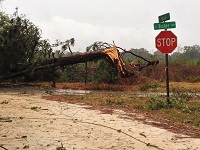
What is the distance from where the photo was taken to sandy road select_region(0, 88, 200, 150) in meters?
5.94

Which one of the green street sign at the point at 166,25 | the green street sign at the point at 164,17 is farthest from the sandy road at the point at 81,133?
the green street sign at the point at 164,17

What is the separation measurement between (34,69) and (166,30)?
11.2 metres

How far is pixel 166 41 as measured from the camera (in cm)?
1074

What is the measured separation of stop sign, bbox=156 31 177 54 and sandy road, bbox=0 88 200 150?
9.49 ft

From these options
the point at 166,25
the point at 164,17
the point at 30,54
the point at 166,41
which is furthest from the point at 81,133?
the point at 30,54

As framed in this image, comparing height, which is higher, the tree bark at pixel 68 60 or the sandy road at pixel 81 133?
the tree bark at pixel 68 60

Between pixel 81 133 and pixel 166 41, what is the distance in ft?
17.6

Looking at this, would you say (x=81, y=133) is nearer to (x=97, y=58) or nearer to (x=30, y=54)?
(x=97, y=58)

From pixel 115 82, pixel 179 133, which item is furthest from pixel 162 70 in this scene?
pixel 179 133

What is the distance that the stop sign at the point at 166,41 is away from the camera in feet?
35.1

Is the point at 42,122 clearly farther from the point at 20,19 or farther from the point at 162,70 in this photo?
the point at 162,70

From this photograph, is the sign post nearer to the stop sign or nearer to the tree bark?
the stop sign

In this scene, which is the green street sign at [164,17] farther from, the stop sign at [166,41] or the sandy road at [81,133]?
the sandy road at [81,133]

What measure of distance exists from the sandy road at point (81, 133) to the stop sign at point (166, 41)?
2.89m
